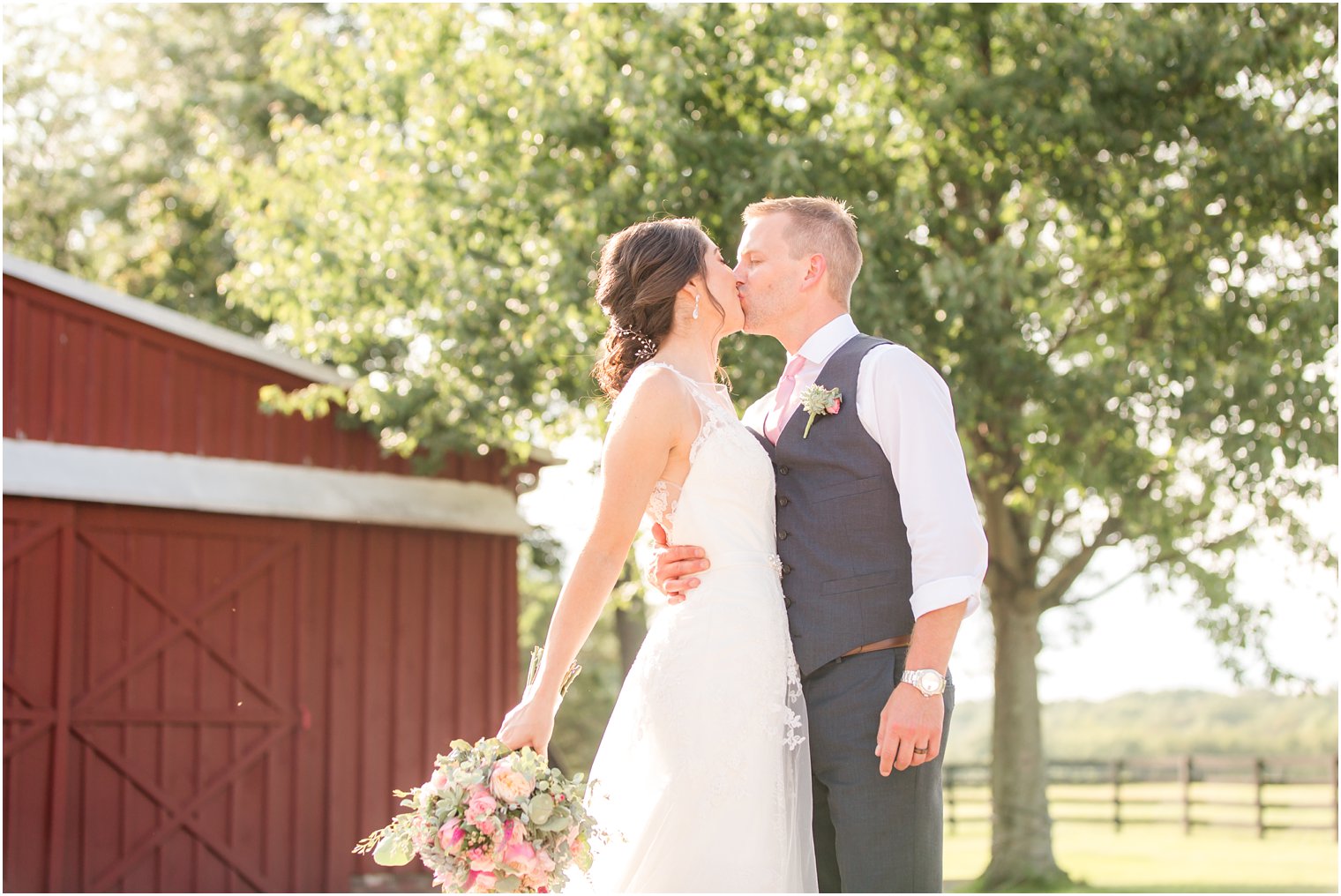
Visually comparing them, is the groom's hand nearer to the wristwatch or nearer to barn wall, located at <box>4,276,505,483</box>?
the wristwatch

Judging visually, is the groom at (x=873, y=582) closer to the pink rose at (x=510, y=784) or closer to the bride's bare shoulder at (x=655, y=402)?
the bride's bare shoulder at (x=655, y=402)

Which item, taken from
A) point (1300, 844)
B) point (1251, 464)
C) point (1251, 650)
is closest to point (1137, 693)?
point (1300, 844)

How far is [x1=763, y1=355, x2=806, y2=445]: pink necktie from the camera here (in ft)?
12.5

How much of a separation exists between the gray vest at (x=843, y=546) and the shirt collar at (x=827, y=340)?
0.49 feet

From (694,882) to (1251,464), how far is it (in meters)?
8.75

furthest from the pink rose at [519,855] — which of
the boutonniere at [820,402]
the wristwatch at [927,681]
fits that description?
the boutonniere at [820,402]

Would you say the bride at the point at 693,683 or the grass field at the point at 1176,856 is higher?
the bride at the point at 693,683

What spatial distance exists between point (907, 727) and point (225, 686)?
332 inches

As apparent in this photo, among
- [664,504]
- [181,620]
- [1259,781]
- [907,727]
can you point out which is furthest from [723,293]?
[1259,781]

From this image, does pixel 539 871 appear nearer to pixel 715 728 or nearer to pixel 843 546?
pixel 715 728

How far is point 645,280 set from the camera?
3902 millimetres

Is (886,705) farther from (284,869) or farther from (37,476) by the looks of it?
(284,869)

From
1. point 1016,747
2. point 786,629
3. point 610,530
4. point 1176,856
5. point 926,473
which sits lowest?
point 1176,856

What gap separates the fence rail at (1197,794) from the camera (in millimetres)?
19812
